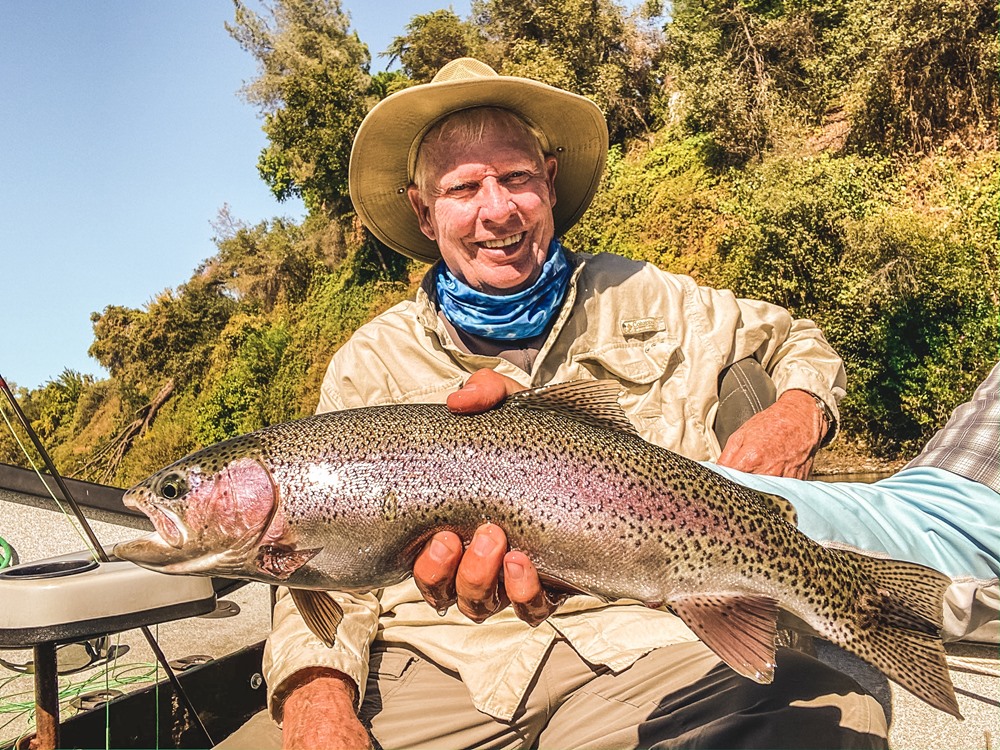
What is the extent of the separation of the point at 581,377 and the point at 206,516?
6.13 ft

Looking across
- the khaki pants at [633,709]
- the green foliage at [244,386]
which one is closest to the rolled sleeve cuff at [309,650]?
the khaki pants at [633,709]

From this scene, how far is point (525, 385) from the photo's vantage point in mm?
3555

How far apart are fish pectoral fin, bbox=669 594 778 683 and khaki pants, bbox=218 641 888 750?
0.61 meters

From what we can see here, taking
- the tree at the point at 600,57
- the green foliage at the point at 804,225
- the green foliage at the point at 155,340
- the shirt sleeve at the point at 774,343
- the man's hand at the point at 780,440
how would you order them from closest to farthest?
the man's hand at the point at 780,440 → the shirt sleeve at the point at 774,343 → the green foliage at the point at 804,225 → the tree at the point at 600,57 → the green foliage at the point at 155,340

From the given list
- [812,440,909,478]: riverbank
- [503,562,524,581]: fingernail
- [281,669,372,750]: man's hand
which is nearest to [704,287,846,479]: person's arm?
[503,562,524,581]: fingernail

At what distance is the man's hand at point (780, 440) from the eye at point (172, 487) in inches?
76.1

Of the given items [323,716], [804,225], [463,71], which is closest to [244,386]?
[804,225]

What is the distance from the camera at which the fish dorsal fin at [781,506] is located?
2.29 metres

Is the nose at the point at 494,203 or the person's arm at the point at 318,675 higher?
the nose at the point at 494,203

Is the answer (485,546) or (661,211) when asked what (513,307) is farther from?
(661,211)

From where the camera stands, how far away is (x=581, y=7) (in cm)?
3188

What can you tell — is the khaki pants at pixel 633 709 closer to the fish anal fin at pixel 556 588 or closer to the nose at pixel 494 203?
the fish anal fin at pixel 556 588

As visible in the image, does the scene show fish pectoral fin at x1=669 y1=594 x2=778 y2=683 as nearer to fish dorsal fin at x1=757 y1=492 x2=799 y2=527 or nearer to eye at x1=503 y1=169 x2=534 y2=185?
fish dorsal fin at x1=757 y1=492 x2=799 y2=527

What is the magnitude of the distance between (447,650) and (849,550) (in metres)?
1.62
